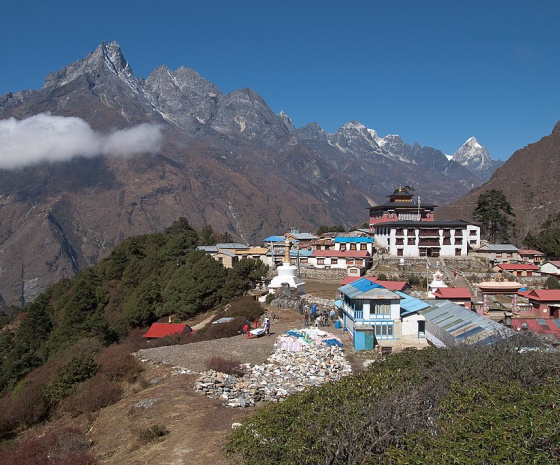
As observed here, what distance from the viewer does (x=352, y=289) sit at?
29578 mm

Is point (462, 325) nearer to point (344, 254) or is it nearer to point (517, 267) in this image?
point (517, 267)

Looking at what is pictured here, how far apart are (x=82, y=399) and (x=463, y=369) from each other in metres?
13.7

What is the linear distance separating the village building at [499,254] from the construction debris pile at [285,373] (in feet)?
119

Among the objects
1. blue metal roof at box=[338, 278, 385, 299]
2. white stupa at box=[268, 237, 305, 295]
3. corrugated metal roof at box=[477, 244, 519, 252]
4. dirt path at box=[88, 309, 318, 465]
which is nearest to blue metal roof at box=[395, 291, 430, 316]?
blue metal roof at box=[338, 278, 385, 299]

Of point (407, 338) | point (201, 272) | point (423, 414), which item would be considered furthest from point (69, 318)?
point (423, 414)

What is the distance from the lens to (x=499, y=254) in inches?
2237

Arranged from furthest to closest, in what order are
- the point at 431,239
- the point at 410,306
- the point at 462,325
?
the point at 431,239 → the point at 410,306 → the point at 462,325

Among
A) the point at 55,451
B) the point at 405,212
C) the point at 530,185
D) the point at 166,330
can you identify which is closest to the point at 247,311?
the point at 166,330

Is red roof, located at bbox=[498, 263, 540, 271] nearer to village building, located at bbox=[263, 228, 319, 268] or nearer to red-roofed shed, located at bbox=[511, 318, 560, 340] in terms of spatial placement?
red-roofed shed, located at bbox=[511, 318, 560, 340]

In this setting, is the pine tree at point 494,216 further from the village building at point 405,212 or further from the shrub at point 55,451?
the shrub at point 55,451

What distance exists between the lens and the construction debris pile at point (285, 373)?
699 inches

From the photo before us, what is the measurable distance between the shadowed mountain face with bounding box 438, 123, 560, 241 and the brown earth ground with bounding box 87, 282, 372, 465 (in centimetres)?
10441

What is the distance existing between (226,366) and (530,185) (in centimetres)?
14350

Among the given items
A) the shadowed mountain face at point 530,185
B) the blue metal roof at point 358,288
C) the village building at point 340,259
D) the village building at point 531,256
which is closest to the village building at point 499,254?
the village building at point 531,256
